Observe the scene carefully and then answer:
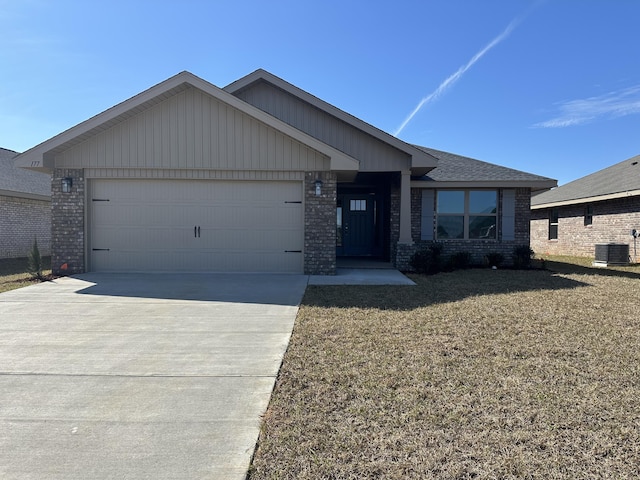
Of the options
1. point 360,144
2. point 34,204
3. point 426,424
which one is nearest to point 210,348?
point 426,424

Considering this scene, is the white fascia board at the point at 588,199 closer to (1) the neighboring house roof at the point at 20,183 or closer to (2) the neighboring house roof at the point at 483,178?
(2) the neighboring house roof at the point at 483,178

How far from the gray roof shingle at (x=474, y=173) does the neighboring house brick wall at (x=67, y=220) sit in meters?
9.79

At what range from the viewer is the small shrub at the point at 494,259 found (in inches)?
461

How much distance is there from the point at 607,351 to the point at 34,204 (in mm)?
19127

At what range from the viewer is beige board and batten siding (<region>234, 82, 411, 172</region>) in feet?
35.1

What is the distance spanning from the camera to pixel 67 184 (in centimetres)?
941

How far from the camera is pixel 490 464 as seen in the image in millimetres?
2240

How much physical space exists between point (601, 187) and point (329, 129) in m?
12.5

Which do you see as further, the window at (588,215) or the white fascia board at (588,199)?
the window at (588,215)

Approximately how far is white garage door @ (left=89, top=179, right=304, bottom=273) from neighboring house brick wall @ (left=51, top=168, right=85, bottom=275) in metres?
0.26

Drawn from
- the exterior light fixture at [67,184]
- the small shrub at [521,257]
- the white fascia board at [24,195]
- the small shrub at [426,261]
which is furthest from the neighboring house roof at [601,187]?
the white fascia board at [24,195]

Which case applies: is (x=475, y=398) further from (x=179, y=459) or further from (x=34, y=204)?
(x=34, y=204)

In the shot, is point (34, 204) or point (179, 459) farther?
point (34, 204)

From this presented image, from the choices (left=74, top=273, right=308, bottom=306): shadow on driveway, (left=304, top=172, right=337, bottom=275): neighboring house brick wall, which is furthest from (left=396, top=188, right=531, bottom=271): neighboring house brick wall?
(left=74, top=273, right=308, bottom=306): shadow on driveway
